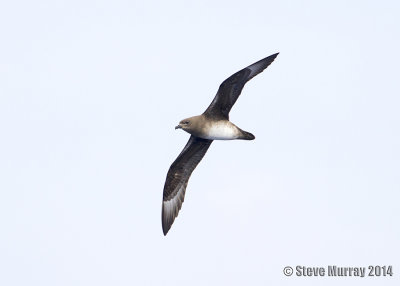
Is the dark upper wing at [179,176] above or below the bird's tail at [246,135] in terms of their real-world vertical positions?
below

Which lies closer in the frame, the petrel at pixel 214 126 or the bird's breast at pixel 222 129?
the petrel at pixel 214 126

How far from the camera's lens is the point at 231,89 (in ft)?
49.9

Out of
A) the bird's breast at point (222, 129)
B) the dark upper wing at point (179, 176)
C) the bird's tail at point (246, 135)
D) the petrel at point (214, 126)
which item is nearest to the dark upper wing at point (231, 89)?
the petrel at point (214, 126)

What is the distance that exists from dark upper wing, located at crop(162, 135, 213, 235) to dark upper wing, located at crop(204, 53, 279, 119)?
1.43 metres

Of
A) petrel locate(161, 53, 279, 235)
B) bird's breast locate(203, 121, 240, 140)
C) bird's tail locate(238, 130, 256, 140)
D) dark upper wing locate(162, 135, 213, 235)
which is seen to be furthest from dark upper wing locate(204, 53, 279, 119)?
dark upper wing locate(162, 135, 213, 235)

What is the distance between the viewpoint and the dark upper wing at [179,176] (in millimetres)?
16828

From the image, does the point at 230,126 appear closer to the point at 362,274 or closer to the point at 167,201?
the point at 167,201

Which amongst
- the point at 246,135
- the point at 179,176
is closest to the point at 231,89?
the point at 246,135

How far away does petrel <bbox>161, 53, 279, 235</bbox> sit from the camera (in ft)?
49.5

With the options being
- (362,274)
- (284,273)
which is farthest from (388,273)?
(284,273)

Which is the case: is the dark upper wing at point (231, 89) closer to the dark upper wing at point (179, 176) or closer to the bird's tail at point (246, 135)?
the bird's tail at point (246, 135)

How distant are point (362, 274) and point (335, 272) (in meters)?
0.78

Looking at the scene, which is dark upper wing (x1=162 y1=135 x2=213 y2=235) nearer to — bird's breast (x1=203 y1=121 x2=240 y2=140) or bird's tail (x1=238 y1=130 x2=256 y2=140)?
bird's breast (x1=203 y1=121 x2=240 y2=140)

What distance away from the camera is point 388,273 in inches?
590
